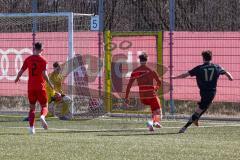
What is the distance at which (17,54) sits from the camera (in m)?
24.0

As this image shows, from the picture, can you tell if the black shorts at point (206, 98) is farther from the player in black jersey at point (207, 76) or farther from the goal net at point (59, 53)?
the goal net at point (59, 53)

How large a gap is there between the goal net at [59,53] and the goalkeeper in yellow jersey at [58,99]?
8cm

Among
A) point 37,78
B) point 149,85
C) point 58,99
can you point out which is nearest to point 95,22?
point 58,99

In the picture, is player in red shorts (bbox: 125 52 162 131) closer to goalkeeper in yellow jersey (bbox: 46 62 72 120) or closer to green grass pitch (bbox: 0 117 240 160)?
green grass pitch (bbox: 0 117 240 160)

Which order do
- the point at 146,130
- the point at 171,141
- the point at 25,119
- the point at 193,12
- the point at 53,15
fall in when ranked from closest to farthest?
1. the point at 171,141
2. the point at 146,130
3. the point at 25,119
4. the point at 53,15
5. the point at 193,12

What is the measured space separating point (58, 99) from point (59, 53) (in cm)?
292


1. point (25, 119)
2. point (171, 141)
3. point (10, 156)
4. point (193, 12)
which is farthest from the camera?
point (193, 12)

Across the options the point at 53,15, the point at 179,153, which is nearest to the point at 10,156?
the point at 179,153

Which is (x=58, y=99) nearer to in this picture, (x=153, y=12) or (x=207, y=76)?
(x=153, y=12)

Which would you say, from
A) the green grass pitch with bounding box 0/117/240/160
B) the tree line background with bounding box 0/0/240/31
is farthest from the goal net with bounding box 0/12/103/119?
the green grass pitch with bounding box 0/117/240/160

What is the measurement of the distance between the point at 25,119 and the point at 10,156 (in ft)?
27.8

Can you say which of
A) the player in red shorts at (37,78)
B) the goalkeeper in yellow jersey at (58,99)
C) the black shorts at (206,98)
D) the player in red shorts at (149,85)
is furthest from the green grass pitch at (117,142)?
the goalkeeper in yellow jersey at (58,99)

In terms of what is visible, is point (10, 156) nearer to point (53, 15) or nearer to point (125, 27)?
point (53, 15)

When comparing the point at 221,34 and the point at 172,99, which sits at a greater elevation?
the point at 221,34
